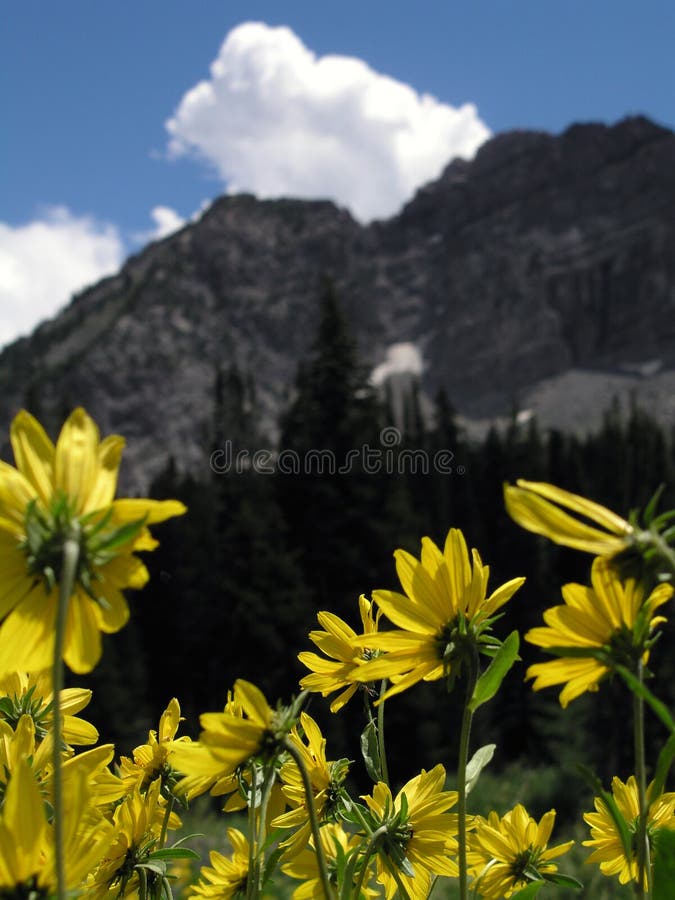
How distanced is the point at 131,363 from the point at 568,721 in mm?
114722

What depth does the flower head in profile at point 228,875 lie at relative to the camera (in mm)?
1268

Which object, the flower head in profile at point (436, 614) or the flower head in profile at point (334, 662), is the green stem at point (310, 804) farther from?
the flower head in profile at point (334, 662)

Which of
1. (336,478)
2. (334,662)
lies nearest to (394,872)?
(334,662)

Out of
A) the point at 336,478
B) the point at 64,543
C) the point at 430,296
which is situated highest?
the point at 430,296

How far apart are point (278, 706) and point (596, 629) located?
0.38 m

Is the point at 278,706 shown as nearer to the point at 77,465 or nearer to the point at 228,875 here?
the point at 77,465

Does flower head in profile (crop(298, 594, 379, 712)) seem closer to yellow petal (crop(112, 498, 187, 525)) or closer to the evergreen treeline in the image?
yellow petal (crop(112, 498, 187, 525))

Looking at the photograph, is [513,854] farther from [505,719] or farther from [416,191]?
[416,191]

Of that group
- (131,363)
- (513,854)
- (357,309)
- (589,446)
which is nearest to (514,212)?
(357,309)

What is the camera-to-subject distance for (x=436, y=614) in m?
1.01

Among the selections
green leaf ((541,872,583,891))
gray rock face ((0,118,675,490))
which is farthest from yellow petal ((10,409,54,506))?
gray rock face ((0,118,675,490))

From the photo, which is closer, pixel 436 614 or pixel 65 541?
pixel 65 541

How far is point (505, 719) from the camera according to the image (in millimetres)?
27125

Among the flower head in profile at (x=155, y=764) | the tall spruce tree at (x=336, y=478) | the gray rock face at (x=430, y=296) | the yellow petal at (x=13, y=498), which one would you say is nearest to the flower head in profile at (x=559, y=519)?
the yellow petal at (x=13, y=498)
